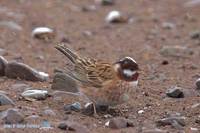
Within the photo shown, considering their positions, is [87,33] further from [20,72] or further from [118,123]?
[118,123]

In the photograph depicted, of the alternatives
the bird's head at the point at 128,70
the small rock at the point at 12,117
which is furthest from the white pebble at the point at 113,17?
the small rock at the point at 12,117

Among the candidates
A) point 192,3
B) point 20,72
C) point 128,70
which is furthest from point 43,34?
point 128,70

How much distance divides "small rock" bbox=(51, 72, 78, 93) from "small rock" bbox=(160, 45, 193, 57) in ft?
9.26

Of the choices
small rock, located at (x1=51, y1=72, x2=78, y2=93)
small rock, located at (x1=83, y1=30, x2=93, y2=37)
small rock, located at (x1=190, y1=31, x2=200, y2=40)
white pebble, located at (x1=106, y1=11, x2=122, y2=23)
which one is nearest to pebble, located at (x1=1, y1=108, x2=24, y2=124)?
small rock, located at (x1=51, y1=72, x2=78, y2=93)

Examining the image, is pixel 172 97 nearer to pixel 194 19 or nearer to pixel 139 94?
pixel 139 94

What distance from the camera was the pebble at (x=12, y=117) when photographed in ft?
20.2

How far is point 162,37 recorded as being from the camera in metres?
11.1

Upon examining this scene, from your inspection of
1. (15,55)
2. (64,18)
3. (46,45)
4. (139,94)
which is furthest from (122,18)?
(139,94)

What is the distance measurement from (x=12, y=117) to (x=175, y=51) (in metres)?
4.26

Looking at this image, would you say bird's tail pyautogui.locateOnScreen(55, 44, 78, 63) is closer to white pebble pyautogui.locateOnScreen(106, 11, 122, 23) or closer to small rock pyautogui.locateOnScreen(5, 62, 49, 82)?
small rock pyautogui.locateOnScreen(5, 62, 49, 82)

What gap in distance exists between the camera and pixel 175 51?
1001 cm

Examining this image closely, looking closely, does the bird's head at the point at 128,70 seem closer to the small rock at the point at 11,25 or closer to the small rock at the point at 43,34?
the small rock at the point at 43,34

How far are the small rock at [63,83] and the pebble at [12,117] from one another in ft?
3.70

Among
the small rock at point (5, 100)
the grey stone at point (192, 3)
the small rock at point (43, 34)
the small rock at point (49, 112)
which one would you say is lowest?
the small rock at point (49, 112)
